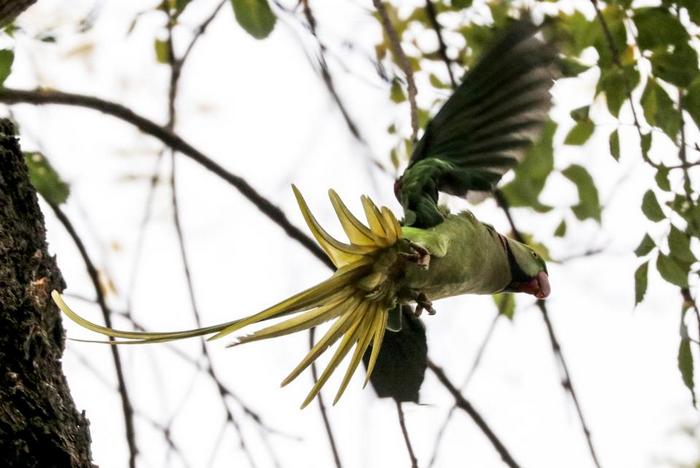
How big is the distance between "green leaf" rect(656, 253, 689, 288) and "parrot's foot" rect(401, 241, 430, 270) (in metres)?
0.77

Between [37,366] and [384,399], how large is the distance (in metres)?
0.50

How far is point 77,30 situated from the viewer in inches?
80.3

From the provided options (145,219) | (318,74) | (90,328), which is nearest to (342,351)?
(90,328)

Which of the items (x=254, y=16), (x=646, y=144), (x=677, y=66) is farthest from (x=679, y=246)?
(x=254, y=16)

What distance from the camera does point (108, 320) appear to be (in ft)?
6.91

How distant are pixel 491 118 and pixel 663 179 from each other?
0.45 metres

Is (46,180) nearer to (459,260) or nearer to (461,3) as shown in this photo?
(461,3)

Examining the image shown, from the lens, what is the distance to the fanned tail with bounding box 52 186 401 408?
0.88m

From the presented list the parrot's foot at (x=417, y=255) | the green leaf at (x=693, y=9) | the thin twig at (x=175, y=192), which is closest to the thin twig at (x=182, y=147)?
the thin twig at (x=175, y=192)

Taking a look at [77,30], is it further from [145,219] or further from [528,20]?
[528,20]

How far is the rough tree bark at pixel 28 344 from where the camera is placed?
3.45 ft

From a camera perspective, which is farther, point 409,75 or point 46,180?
point 46,180

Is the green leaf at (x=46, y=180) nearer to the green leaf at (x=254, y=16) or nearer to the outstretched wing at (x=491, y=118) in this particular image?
the green leaf at (x=254, y=16)

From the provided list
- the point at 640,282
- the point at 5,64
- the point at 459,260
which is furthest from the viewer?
the point at 640,282
